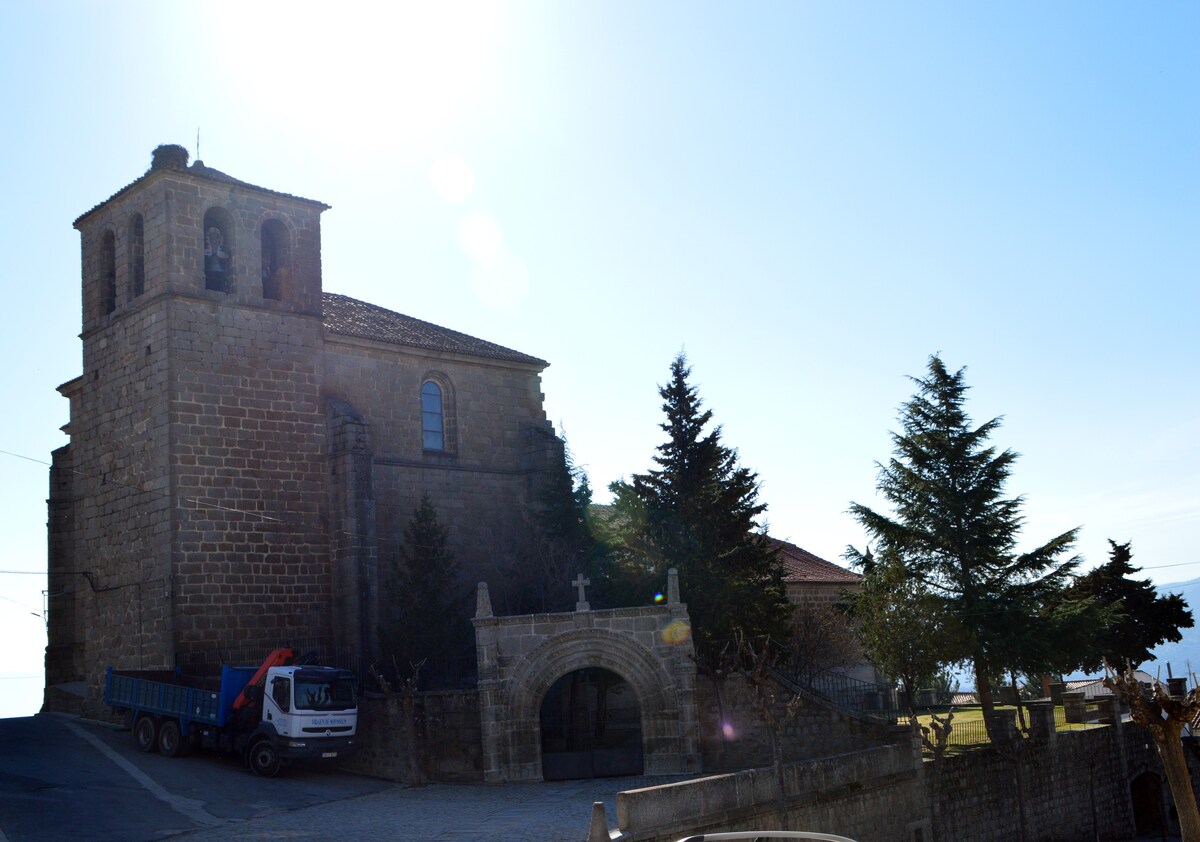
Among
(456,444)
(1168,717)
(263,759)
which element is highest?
(456,444)

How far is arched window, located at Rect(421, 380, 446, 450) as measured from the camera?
107 feet

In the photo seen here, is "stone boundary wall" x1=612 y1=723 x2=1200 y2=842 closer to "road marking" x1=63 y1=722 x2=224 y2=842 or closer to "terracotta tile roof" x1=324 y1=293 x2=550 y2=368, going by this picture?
"road marking" x1=63 y1=722 x2=224 y2=842

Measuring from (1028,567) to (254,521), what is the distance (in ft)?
64.7

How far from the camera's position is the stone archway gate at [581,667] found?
23.3 metres

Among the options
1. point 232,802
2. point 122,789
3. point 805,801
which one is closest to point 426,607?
point 232,802

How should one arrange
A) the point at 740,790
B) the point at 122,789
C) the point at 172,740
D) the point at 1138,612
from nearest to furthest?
the point at 740,790 → the point at 122,789 → the point at 172,740 → the point at 1138,612

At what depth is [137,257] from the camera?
1150 inches

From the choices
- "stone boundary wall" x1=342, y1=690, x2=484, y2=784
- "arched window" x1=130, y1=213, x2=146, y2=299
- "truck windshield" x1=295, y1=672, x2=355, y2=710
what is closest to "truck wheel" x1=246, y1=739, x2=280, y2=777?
"truck windshield" x1=295, y1=672, x2=355, y2=710

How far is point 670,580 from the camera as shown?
23.7 meters

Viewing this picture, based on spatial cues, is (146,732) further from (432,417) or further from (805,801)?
(805,801)

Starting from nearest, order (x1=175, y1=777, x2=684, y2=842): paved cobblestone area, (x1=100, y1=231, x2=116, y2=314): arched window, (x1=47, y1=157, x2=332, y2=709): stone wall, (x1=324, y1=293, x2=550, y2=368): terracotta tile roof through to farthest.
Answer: (x1=175, y1=777, x2=684, y2=842): paved cobblestone area → (x1=47, y1=157, x2=332, y2=709): stone wall → (x1=100, y1=231, x2=116, y2=314): arched window → (x1=324, y1=293, x2=550, y2=368): terracotta tile roof

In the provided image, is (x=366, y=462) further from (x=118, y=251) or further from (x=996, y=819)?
(x=996, y=819)

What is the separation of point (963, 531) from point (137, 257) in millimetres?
22128

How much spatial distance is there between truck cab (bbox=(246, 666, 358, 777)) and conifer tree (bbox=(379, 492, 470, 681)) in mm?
2769
